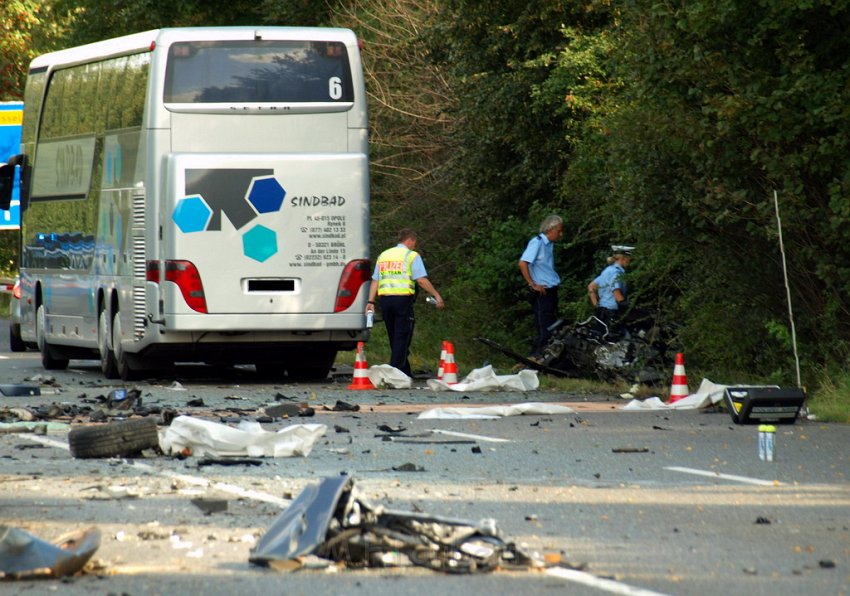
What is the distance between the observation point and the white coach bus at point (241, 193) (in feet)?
64.2

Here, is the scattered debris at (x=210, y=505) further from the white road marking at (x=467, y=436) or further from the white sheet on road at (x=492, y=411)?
the white sheet on road at (x=492, y=411)

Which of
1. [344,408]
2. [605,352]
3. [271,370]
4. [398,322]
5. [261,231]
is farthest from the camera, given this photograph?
[271,370]

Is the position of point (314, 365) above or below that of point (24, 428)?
below

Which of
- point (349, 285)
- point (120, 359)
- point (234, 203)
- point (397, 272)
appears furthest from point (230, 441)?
point (120, 359)

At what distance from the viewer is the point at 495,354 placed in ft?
82.7

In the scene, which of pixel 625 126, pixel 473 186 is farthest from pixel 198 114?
pixel 473 186

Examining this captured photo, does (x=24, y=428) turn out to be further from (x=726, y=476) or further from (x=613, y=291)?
(x=613, y=291)

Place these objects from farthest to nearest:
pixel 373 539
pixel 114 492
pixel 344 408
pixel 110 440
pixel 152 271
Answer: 1. pixel 152 271
2. pixel 344 408
3. pixel 110 440
4. pixel 114 492
5. pixel 373 539

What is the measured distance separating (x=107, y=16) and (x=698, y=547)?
3959 cm

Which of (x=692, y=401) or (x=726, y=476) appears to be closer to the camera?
(x=726, y=476)

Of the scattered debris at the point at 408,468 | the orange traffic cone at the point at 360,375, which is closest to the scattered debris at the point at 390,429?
the scattered debris at the point at 408,468

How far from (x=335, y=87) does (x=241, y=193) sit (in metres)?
1.71

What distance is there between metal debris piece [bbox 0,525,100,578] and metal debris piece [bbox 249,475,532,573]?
2.43 feet

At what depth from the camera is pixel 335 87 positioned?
2006 centimetres
